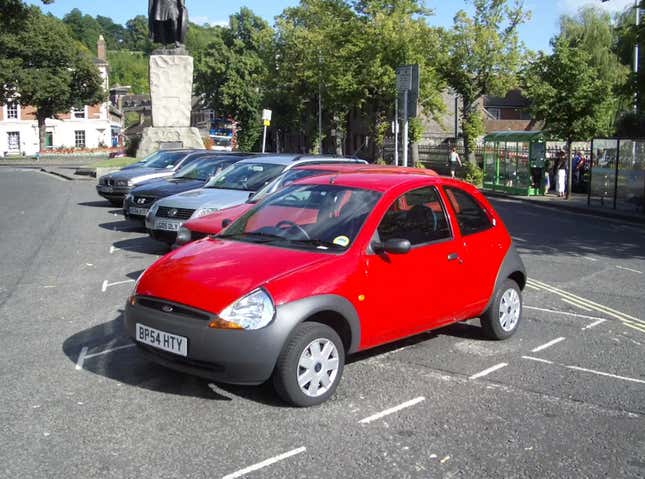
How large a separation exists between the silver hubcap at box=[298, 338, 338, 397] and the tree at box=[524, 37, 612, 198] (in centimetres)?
2255

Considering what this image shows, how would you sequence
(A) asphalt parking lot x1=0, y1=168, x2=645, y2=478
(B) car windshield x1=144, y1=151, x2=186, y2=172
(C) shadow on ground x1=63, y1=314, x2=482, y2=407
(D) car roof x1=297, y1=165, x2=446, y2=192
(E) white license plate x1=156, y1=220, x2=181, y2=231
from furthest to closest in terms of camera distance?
(B) car windshield x1=144, y1=151, x2=186, y2=172 → (E) white license plate x1=156, y1=220, x2=181, y2=231 → (D) car roof x1=297, y1=165, x2=446, y2=192 → (C) shadow on ground x1=63, y1=314, x2=482, y2=407 → (A) asphalt parking lot x1=0, y1=168, x2=645, y2=478

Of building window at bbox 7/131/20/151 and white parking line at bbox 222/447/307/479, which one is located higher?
building window at bbox 7/131/20/151

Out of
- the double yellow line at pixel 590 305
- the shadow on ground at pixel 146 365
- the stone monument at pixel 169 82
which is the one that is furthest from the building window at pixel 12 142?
the shadow on ground at pixel 146 365

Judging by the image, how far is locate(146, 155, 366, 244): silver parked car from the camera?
36.4ft

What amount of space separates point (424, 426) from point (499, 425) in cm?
49

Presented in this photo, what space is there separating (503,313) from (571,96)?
2101cm

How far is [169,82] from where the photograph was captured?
3138cm

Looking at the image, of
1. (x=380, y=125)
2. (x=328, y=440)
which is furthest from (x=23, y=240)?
(x=380, y=125)

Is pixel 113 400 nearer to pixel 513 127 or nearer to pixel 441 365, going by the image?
pixel 441 365

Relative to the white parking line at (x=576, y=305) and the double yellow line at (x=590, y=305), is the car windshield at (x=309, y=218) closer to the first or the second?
the double yellow line at (x=590, y=305)

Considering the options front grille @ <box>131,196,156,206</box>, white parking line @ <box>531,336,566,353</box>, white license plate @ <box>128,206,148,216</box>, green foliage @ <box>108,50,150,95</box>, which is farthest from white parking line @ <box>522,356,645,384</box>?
green foliage @ <box>108,50,150,95</box>

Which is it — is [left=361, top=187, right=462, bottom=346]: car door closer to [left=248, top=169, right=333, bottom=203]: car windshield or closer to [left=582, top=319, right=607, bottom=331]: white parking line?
[left=582, top=319, right=607, bottom=331]: white parking line

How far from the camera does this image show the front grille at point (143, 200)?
13312 mm

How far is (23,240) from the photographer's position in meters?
12.9
